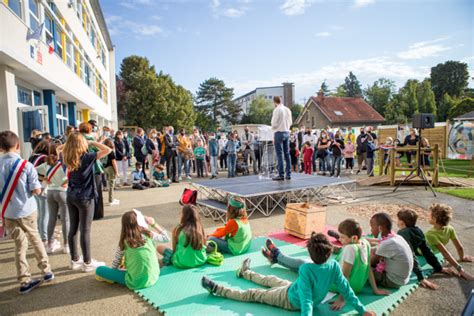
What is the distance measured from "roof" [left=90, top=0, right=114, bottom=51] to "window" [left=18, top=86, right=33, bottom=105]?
16350mm

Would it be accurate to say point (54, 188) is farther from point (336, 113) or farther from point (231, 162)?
point (336, 113)

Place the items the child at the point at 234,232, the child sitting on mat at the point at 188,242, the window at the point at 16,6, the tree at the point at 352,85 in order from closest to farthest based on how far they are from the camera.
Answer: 1. the child sitting on mat at the point at 188,242
2. the child at the point at 234,232
3. the window at the point at 16,6
4. the tree at the point at 352,85

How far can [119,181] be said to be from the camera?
480 inches

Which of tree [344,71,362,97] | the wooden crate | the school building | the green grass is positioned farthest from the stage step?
tree [344,71,362,97]

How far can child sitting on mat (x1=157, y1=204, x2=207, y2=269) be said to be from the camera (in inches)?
162

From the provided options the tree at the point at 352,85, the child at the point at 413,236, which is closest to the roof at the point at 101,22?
the child at the point at 413,236

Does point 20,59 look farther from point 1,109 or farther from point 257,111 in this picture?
point 257,111

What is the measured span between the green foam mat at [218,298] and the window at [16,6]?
360 inches

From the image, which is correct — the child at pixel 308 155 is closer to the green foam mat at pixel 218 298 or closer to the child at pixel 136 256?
the green foam mat at pixel 218 298

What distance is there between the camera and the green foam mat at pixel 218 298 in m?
3.26

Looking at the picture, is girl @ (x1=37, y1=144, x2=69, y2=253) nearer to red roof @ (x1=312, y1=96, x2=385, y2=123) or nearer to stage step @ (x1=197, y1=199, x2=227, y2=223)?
stage step @ (x1=197, y1=199, x2=227, y2=223)

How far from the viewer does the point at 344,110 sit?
44375mm

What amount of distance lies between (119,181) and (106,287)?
877 centimetres

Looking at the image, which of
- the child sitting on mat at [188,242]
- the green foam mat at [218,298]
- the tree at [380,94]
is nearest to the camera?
the green foam mat at [218,298]
